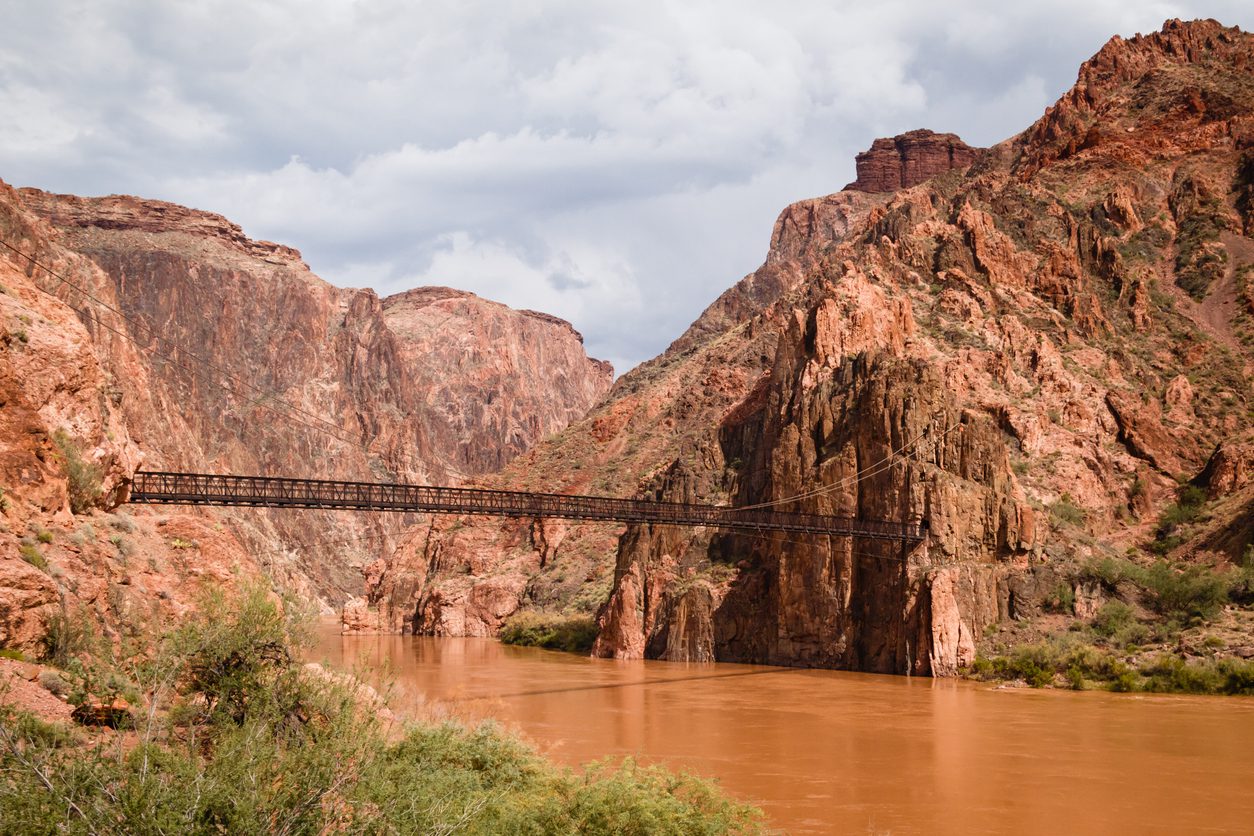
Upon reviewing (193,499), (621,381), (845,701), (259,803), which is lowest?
(845,701)

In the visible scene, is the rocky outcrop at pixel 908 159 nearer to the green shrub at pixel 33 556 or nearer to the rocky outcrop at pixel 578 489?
the rocky outcrop at pixel 578 489

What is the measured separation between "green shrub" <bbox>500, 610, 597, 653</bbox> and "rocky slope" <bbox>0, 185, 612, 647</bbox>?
45.6 feet

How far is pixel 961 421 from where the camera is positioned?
136ft

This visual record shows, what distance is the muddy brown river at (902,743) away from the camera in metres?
16.3

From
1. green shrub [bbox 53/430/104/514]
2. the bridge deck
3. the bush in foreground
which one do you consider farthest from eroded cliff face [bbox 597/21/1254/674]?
green shrub [bbox 53/430/104/514]

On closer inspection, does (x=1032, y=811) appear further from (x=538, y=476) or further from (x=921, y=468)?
(x=538, y=476)

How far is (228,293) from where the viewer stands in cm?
13938

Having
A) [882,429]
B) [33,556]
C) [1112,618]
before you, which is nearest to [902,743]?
[33,556]

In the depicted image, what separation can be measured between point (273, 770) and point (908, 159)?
133m

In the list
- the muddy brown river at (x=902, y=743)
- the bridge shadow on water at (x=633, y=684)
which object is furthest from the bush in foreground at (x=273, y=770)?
the bridge shadow on water at (x=633, y=684)

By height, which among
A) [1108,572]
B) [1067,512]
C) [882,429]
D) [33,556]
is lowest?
[1108,572]

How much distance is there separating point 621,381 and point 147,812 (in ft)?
314

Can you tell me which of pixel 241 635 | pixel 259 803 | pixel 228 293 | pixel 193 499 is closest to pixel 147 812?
pixel 259 803

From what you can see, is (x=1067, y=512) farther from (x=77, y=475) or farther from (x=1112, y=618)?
(x=77, y=475)
